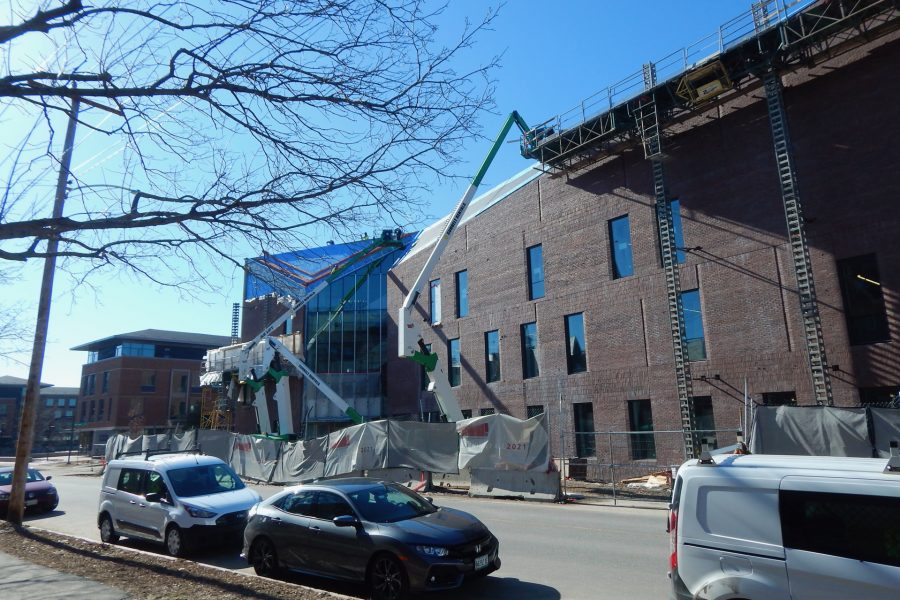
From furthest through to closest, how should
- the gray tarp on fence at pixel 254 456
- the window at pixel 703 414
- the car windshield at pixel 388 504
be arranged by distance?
the gray tarp on fence at pixel 254 456
the window at pixel 703 414
the car windshield at pixel 388 504

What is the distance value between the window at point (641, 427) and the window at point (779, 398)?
4261 millimetres

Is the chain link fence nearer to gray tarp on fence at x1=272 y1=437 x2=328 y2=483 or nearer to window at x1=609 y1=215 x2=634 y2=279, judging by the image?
window at x1=609 y1=215 x2=634 y2=279

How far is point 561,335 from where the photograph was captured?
1048 inches

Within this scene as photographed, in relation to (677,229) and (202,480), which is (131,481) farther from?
(677,229)

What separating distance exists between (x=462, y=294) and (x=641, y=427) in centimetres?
1245

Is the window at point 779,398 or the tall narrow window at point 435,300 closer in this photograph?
the window at point 779,398

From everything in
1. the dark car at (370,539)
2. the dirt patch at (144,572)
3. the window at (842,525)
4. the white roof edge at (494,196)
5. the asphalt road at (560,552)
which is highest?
the white roof edge at (494,196)

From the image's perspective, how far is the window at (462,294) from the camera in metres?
32.1

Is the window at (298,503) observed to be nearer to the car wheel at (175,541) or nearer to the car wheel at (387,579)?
the car wheel at (387,579)

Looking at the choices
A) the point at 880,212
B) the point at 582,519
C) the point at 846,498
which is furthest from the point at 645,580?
the point at 880,212

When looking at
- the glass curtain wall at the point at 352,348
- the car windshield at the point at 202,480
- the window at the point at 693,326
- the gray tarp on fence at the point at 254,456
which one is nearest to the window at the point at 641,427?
the window at the point at 693,326

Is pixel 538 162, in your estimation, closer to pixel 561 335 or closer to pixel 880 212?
pixel 561 335

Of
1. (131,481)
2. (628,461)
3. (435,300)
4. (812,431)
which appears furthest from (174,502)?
(435,300)

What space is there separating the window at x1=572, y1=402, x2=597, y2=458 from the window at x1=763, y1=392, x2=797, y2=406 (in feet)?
23.2
